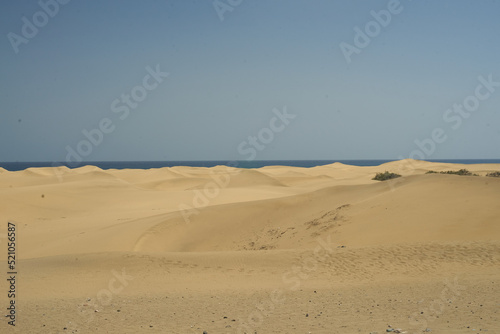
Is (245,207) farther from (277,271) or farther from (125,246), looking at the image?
(277,271)

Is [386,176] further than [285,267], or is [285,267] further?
[386,176]

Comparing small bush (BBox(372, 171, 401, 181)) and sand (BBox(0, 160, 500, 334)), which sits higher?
small bush (BBox(372, 171, 401, 181))

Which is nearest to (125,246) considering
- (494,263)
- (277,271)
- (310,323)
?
(277,271)

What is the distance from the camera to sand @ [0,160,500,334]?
20.9 feet

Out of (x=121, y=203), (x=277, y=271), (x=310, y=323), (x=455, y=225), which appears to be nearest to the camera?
(x=310, y=323)

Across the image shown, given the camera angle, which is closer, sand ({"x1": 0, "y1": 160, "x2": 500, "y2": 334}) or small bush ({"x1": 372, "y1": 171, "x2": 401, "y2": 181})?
sand ({"x1": 0, "y1": 160, "x2": 500, "y2": 334})

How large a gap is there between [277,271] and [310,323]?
3.71 metres

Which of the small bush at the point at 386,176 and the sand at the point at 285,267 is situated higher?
the small bush at the point at 386,176

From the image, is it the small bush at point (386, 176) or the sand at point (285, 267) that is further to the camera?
the small bush at point (386, 176)

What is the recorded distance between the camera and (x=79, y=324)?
21.0ft

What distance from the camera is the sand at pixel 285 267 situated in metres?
6.36

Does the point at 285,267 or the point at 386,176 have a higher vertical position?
the point at 386,176

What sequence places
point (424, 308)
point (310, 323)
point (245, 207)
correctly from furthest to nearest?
point (245, 207) → point (424, 308) → point (310, 323)

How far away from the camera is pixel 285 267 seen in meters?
9.96
